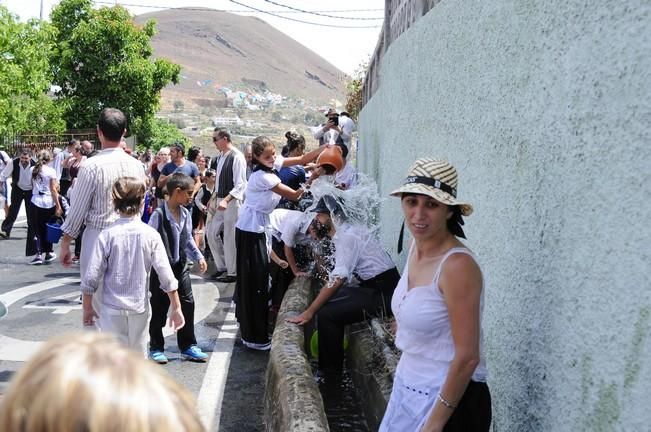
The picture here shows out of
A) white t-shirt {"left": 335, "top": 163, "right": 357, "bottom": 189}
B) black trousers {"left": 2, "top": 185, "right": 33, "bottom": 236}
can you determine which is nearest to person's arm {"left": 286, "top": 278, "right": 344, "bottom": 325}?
white t-shirt {"left": 335, "top": 163, "right": 357, "bottom": 189}

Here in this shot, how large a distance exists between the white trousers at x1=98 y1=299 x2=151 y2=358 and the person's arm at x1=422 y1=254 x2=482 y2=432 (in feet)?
8.24

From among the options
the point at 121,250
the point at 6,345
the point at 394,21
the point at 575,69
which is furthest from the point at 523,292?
Result: the point at 394,21

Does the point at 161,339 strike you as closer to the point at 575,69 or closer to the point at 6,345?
the point at 6,345

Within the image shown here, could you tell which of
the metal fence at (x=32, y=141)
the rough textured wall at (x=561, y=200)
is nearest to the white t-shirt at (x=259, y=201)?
the rough textured wall at (x=561, y=200)

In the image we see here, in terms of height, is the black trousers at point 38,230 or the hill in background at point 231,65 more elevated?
the hill in background at point 231,65

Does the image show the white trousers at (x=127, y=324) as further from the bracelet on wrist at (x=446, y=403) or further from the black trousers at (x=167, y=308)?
the bracelet on wrist at (x=446, y=403)

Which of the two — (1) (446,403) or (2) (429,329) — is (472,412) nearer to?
(1) (446,403)

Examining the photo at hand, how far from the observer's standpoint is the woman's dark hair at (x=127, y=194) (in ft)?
14.4

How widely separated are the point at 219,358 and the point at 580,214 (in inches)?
173

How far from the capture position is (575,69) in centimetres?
249

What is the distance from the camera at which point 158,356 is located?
5.96 metres

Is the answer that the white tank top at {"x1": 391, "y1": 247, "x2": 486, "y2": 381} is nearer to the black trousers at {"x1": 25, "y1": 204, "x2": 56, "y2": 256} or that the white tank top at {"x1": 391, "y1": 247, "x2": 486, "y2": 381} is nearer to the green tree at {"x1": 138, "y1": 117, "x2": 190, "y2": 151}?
the black trousers at {"x1": 25, "y1": 204, "x2": 56, "y2": 256}

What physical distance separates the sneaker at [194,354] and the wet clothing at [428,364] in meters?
3.43

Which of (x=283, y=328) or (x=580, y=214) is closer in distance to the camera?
(x=580, y=214)
